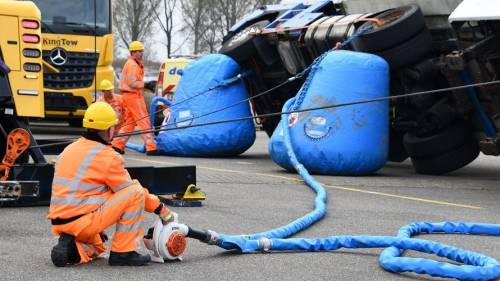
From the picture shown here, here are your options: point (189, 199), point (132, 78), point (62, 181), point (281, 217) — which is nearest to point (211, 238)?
point (62, 181)

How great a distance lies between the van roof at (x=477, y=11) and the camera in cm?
995

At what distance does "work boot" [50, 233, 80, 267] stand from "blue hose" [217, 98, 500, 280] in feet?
3.36

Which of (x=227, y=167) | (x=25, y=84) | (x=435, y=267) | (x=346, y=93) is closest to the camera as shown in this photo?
(x=435, y=267)

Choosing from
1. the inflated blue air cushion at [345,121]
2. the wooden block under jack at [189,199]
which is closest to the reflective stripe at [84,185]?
the wooden block under jack at [189,199]

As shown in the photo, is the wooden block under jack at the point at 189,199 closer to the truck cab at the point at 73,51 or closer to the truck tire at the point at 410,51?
the truck tire at the point at 410,51

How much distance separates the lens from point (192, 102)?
1499 centimetres

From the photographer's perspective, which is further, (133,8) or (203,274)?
(133,8)

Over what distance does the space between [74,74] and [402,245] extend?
1236 cm

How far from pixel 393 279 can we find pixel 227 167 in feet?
25.2

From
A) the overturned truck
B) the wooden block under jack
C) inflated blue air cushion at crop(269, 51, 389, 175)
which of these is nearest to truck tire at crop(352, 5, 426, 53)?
the overturned truck

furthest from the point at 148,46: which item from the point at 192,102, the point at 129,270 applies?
the point at 129,270

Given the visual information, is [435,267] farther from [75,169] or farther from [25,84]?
[25,84]

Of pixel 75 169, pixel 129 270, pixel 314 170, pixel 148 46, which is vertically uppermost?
pixel 75 169

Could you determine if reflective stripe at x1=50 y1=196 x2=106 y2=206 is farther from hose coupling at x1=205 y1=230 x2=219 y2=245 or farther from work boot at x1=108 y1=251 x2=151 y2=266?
hose coupling at x1=205 y1=230 x2=219 y2=245
